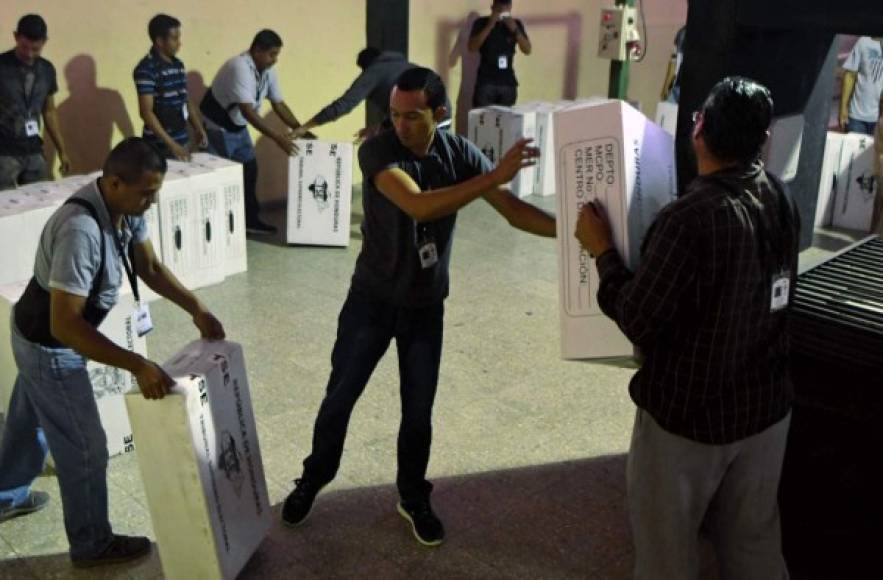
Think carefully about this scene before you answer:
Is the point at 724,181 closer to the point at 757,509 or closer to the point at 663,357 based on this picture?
the point at 663,357

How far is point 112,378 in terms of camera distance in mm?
3904

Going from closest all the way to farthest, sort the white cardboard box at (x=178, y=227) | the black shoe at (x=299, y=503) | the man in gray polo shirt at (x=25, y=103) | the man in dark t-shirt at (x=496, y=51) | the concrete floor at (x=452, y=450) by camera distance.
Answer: the concrete floor at (x=452, y=450) → the black shoe at (x=299, y=503) → the white cardboard box at (x=178, y=227) → the man in gray polo shirt at (x=25, y=103) → the man in dark t-shirt at (x=496, y=51)

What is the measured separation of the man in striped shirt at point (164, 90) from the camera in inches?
251

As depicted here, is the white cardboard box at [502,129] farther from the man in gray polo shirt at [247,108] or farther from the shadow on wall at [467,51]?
the man in gray polo shirt at [247,108]

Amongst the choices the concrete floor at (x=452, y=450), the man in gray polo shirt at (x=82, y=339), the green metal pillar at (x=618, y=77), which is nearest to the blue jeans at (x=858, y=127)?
the green metal pillar at (x=618, y=77)

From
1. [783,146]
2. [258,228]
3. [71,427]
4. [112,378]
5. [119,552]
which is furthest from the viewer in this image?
[258,228]

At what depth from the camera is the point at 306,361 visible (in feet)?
16.3

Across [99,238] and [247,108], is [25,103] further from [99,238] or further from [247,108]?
[99,238]

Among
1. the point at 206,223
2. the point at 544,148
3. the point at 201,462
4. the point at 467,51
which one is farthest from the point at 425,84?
the point at 467,51

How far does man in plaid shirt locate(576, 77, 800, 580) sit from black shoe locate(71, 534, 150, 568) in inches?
67.6

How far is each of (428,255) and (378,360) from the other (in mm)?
439

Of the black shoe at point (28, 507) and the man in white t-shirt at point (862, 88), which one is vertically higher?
the man in white t-shirt at point (862, 88)

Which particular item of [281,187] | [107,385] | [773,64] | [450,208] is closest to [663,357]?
[450,208]

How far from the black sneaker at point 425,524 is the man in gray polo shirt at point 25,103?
12.9 feet
